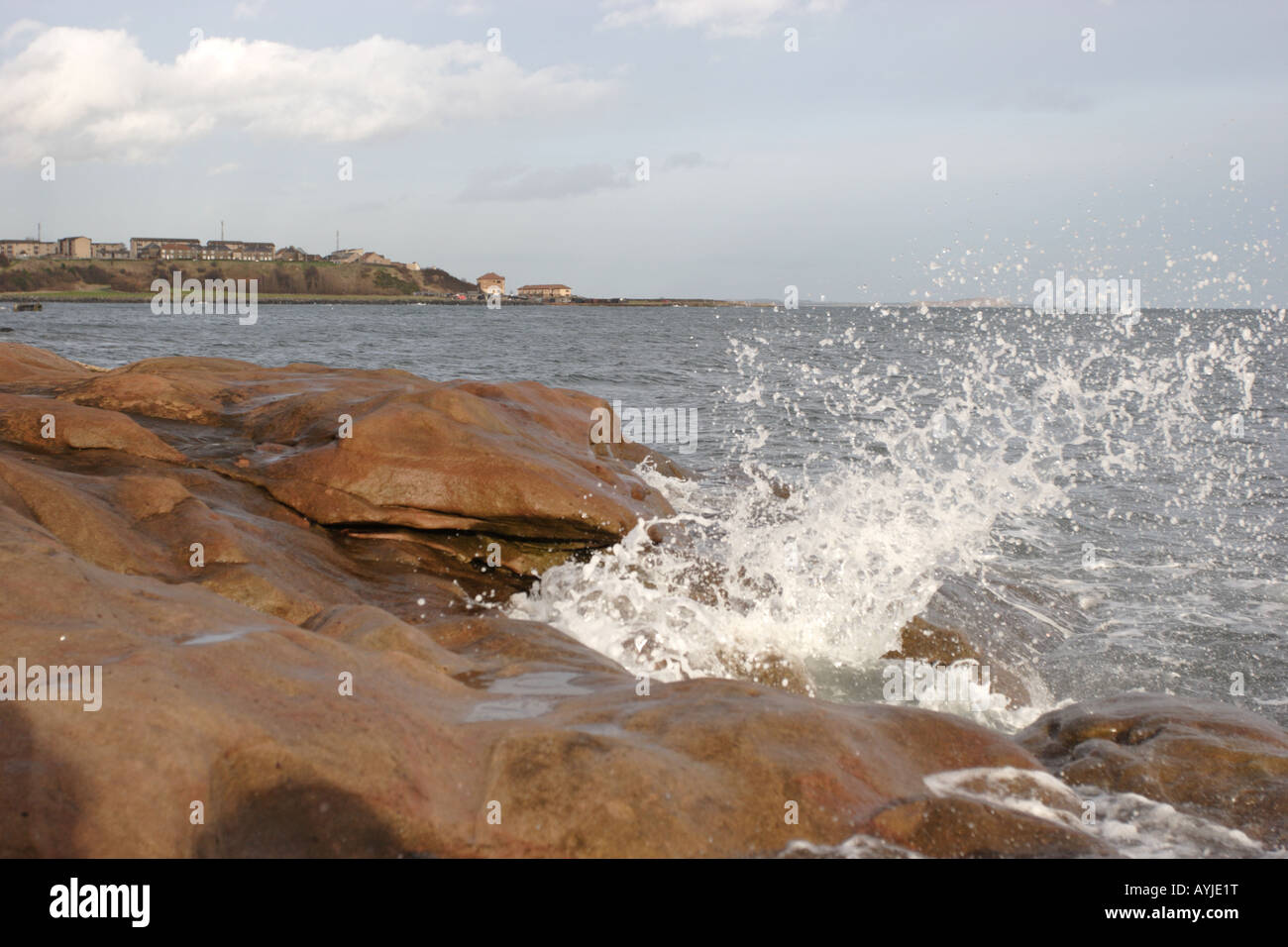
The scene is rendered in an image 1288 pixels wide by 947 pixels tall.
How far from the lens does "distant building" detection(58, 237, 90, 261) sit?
14275cm

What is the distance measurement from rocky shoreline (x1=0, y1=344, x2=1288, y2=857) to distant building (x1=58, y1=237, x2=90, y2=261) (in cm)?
16170

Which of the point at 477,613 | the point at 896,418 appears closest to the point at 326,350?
the point at 896,418

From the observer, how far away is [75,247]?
142750 millimetres

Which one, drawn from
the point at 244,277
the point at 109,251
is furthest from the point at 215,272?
the point at 109,251

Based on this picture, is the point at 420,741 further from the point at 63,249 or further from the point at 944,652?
the point at 63,249

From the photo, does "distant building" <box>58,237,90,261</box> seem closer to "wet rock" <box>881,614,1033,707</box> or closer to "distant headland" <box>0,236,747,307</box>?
"distant headland" <box>0,236,747,307</box>

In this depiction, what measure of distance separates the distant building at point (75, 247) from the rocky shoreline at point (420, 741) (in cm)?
16170

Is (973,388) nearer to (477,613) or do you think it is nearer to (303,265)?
(477,613)

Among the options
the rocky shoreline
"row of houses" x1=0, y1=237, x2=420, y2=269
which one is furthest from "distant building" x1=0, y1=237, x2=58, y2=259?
the rocky shoreline

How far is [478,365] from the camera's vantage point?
119 feet
